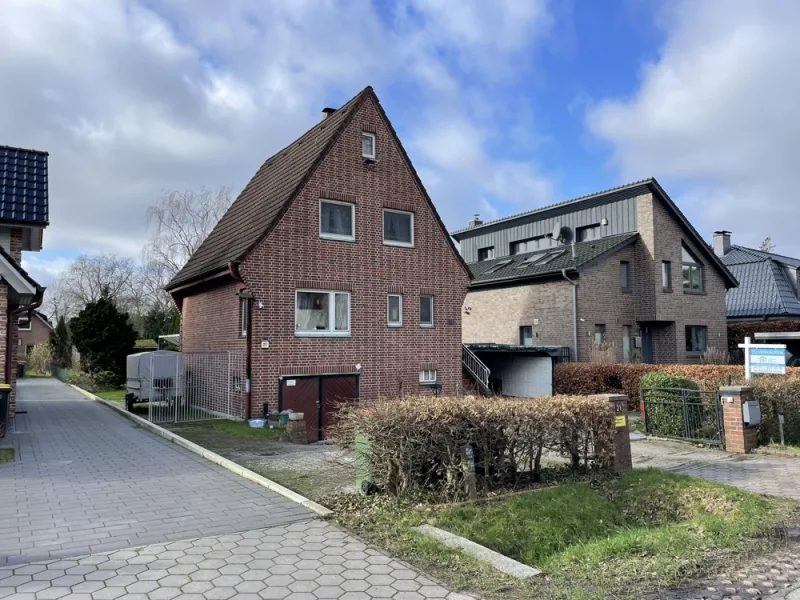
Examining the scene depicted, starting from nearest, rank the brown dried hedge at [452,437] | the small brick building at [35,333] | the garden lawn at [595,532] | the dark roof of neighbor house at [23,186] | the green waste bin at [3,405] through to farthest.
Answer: the garden lawn at [595,532] → the brown dried hedge at [452,437] → the green waste bin at [3,405] → the dark roof of neighbor house at [23,186] → the small brick building at [35,333]

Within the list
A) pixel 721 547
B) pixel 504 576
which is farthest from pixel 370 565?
pixel 721 547

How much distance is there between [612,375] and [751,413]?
9528 millimetres

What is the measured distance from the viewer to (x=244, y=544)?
5746 millimetres

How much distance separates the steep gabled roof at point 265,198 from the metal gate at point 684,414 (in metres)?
10.4

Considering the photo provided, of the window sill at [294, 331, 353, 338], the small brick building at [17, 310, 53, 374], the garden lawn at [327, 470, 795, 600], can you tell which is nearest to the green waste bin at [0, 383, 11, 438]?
the window sill at [294, 331, 353, 338]

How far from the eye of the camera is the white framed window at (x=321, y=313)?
651 inches

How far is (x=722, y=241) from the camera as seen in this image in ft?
132

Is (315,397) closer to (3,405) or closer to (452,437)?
(3,405)

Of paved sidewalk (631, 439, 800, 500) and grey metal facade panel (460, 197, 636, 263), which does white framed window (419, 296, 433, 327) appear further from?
grey metal facade panel (460, 197, 636, 263)

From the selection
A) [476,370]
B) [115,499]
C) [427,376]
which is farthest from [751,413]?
[476,370]

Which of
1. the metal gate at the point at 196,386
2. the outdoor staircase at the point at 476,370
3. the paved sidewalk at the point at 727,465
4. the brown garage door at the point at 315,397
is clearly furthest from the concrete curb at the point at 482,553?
the outdoor staircase at the point at 476,370

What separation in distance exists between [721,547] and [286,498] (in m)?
4.78

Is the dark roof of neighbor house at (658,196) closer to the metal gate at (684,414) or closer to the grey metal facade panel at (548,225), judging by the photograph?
the grey metal facade panel at (548,225)

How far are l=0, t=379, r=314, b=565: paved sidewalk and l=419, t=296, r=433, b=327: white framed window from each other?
29.2ft
